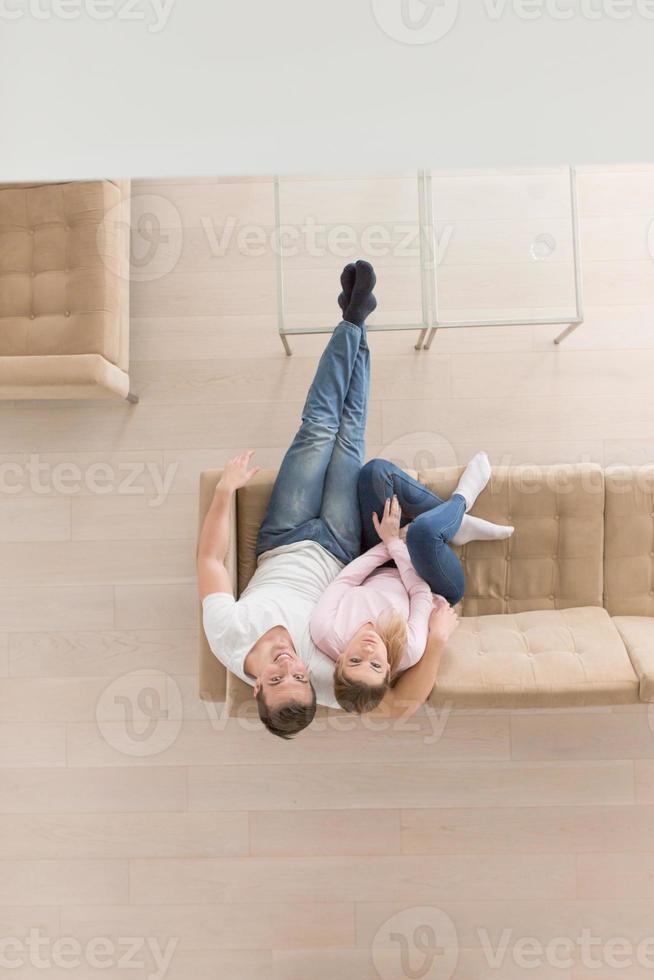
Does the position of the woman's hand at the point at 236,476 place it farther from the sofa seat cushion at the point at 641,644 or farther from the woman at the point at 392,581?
the sofa seat cushion at the point at 641,644

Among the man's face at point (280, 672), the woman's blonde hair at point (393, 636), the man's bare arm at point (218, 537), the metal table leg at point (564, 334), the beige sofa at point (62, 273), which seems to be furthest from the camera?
the metal table leg at point (564, 334)

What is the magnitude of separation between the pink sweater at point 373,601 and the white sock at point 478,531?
6.5 inches

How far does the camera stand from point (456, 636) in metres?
2.07

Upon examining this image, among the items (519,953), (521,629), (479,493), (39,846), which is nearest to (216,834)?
(39,846)

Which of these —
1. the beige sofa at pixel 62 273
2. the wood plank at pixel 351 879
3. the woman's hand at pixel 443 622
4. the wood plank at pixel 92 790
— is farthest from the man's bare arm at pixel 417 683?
the beige sofa at pixel 62 273

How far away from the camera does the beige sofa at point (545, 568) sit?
2025 mm

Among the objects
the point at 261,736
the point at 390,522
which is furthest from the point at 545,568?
the point at 261,736

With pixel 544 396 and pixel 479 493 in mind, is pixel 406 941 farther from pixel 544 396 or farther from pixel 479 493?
pixel 544 396

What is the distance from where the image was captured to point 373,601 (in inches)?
78.9

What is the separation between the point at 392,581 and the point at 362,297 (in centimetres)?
83

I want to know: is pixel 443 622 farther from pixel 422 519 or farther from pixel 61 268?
pixel 61 268

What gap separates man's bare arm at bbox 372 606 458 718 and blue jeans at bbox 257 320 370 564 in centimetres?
36

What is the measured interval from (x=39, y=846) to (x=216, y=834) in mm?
613

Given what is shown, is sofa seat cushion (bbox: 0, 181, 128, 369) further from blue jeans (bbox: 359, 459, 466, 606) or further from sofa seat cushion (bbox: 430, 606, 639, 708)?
sofa seat cushion (bbox: 430, 606, 639, 708)
